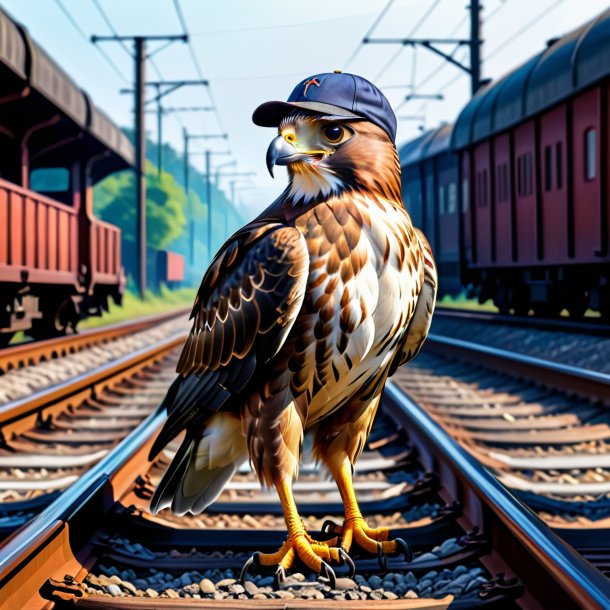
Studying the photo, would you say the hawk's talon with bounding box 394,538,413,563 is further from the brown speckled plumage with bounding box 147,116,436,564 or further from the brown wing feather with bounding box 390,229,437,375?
the brown wing feather with bounding box 390,229,437,375

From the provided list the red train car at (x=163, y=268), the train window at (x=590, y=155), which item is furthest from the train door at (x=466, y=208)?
the red train car at (x=163, y=268)

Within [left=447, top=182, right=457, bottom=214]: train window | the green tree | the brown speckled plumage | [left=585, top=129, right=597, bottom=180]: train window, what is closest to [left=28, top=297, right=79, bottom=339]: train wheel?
[left=585, top=129, right=597, bottom=180]: train window

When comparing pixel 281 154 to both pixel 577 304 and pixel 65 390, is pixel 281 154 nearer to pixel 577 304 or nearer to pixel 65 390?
pixel 65 390

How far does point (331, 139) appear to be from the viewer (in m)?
2.18

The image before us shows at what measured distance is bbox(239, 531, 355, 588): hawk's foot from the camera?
2.38 meters

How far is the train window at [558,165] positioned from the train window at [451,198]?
860cm

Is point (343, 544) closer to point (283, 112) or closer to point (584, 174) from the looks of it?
point (283, 112)

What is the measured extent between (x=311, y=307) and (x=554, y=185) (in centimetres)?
1198

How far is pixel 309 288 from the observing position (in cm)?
221

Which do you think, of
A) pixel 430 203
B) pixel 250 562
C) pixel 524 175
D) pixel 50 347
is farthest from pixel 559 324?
pixel 430 203

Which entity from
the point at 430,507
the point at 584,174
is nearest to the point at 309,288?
the point at 430,507

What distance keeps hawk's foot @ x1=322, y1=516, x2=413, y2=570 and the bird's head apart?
96cm

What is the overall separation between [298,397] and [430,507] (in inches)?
69.0

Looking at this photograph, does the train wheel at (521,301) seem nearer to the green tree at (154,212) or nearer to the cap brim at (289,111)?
the cap brim at (289,111)
